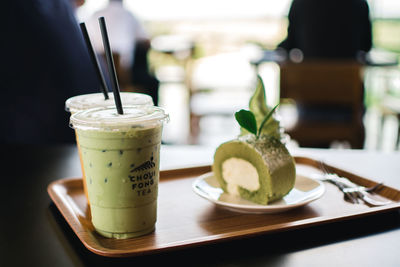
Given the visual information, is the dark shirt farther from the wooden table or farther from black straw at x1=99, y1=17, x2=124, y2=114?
black straw at x1=99, y1=17, x2=124, y2=114

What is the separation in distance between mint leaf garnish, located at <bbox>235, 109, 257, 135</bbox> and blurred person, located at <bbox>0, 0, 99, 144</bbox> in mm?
1171

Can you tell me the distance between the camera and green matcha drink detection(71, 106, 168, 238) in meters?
0.75

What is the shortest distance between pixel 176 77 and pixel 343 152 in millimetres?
4010

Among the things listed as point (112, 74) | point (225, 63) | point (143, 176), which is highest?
point (112, 74)

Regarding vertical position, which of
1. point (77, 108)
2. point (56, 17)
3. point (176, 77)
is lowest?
point (176, 77)

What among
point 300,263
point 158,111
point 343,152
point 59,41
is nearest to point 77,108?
point 158,111

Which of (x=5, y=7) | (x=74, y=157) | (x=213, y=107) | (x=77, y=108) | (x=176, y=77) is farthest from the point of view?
(x=176, y=77)

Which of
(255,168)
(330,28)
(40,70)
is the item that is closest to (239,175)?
(255,168)

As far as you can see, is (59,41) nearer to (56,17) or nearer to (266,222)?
(56,17)

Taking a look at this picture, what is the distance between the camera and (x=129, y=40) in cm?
471

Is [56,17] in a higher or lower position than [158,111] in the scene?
higher

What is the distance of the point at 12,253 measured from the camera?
0.74 metres

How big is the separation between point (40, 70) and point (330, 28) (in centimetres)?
220

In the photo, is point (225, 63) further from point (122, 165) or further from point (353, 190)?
point (122, 165)
